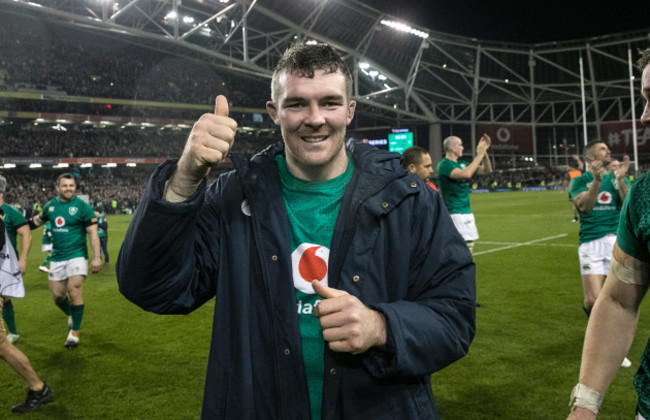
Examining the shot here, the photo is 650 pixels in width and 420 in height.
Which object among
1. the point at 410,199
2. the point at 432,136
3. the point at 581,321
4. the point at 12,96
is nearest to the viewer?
the point at 410,199

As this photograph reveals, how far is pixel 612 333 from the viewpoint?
1973 mm

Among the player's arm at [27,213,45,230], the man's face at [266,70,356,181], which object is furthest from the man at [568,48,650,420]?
the player's arm at [27,213,45,230]

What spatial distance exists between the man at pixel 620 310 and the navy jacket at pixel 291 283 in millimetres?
532

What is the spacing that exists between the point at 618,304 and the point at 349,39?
1456 inches

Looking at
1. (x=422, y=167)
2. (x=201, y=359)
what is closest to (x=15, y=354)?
(x=201, y=359)

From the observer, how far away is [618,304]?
1.99 m

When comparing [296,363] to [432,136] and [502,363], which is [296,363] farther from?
[432,136]

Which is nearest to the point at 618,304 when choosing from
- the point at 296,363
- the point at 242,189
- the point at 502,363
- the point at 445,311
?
the point at 445,311

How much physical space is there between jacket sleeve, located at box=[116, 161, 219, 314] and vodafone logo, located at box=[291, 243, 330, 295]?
37 cm

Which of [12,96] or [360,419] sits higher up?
[12,96]

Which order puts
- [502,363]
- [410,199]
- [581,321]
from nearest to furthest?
[410,199] < [502,363] < [581,321]

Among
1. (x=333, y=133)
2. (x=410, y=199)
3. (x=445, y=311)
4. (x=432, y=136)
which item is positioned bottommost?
(x=445, y=311)

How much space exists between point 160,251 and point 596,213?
18.7 feet

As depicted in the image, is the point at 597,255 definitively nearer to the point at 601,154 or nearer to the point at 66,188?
the point at 601,154
